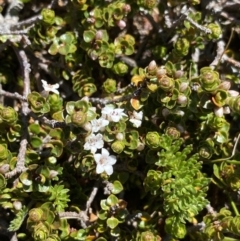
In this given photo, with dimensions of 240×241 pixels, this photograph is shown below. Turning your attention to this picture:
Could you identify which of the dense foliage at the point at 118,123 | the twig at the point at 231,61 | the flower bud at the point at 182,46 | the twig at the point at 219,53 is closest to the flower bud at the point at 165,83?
the dense foliage at the point at 118,123

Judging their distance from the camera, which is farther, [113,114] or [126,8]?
[126,8]

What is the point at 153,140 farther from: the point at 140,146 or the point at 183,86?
the point at 183,86

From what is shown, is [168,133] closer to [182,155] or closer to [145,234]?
[182,155]

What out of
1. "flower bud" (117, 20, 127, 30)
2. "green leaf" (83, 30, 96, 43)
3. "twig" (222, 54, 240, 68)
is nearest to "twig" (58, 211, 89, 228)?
"green leaf" (83, 30, 96, 43)

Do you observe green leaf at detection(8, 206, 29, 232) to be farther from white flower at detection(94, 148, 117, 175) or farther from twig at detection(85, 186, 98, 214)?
white flower at detection(94, 148, 117, 175)

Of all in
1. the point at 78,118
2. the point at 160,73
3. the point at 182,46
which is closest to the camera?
the point at 78,118

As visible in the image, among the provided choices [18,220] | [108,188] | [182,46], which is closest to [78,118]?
[108,188]
